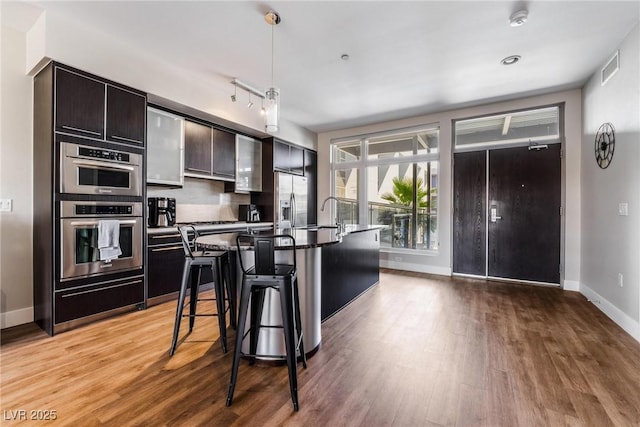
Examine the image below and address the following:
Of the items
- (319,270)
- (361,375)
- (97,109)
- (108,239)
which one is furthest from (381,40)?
(108,239)

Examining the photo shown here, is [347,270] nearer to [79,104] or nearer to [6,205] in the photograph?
[79,104]

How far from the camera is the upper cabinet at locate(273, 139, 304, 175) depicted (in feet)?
17.1

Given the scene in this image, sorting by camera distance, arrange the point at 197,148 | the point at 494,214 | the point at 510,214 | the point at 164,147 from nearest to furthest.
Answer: the point at 164,147 < the point at 197,148 < the point at 510,214 < the point at 494,214

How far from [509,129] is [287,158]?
3788mm

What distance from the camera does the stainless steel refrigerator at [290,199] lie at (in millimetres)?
5141

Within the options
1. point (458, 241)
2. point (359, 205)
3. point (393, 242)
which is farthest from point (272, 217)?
point (458, 241)

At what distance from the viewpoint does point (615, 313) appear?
2928mm

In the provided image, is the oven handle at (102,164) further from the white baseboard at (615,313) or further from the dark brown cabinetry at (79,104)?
the white baseboard at (615,313)

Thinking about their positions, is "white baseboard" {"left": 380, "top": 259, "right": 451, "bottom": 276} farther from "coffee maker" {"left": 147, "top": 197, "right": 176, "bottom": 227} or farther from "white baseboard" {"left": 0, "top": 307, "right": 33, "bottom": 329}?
"white baseboard" {"left": 0, "top": 307, "right": 33, "bottom": 329}

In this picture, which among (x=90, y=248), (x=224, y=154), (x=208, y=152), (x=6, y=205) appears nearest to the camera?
(x=6, y=205)

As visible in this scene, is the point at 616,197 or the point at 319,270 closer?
the point at 319,270

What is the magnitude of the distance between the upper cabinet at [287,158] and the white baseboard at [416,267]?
8.26 ft

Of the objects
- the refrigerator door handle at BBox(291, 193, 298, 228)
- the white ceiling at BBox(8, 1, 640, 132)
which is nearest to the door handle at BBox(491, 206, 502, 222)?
the white ceiling at BBox(8, 1, 640, 132)

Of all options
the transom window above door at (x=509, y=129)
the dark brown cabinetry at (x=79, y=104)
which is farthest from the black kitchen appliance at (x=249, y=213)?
the transom window above door at (x=509, y=129)
